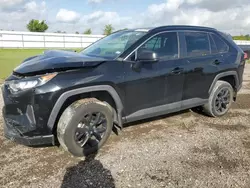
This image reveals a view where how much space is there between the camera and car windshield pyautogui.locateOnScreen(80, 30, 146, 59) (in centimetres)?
396

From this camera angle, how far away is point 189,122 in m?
5.05

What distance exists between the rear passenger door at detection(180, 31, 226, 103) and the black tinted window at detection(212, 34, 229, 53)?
0.09 m

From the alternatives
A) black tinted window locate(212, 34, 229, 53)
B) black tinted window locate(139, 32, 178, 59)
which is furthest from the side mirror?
black tinted window locate(212, 34, 229, 53)

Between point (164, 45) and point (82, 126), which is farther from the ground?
point (164, 45)

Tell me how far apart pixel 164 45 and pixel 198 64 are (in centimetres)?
79

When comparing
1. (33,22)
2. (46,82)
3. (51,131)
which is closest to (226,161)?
(51,131)

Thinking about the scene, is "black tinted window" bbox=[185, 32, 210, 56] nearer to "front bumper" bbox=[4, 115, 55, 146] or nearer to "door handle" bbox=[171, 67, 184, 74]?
"door handle" bbox=[171, 67, 184, 74]

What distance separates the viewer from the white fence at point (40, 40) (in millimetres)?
33750

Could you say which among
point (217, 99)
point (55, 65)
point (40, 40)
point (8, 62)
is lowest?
point (217, 99)

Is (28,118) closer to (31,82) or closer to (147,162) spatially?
(31,82)

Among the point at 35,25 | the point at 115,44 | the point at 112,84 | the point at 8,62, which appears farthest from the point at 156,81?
the point at 35,25

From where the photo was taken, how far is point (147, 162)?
341cm

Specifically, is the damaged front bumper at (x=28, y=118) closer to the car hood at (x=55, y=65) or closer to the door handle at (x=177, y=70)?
the car hood at (x=55, y=65)

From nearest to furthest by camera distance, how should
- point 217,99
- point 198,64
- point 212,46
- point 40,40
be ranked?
point 198,64
point 212,46
point 217,99
point 40,40
